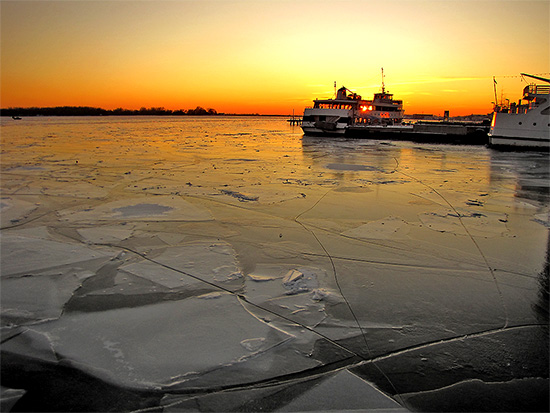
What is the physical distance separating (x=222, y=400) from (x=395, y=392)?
1019 millimetres

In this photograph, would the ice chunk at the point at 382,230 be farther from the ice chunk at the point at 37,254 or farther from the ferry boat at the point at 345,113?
the ferry boat at the point at 345,113

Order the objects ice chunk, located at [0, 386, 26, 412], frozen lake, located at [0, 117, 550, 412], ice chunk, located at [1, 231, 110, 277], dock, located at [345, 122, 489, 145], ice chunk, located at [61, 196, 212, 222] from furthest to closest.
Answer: dock, located at [345, 122, 489, 145], ice chunk, located at [61, 196, 212, 222], ice chunk, located at [1, 231, 110, 277], frozen lake, located at [0, 117, 550, 412], ice chunk, located at [0, 386, 26, 412]

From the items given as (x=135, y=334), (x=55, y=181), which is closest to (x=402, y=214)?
(x=135, y=334)

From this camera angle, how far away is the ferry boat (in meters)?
33.1

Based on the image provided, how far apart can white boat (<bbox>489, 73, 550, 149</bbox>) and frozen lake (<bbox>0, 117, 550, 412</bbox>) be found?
16188mm

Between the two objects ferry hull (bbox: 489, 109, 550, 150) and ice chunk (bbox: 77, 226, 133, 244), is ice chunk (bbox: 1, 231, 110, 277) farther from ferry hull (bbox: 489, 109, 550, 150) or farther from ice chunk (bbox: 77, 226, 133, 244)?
ferry hull (bbox: 489, 109, 550, 150)

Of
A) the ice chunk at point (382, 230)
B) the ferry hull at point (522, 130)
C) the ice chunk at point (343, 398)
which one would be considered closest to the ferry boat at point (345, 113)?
the ferry hull at point (522, 130)

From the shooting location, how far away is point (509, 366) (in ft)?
7.72

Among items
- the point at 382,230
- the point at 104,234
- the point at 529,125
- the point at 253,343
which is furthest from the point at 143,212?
the point at 529,125

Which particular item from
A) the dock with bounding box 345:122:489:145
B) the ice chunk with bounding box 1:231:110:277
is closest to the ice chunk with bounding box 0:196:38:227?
the ice chunk with bounding box 1:231:110:277

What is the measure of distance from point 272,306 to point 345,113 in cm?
3278

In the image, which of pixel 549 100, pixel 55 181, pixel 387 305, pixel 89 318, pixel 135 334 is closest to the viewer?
pixel 135 334

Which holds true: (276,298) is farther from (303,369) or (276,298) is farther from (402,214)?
(402,214)

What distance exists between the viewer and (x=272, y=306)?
3.11 m
